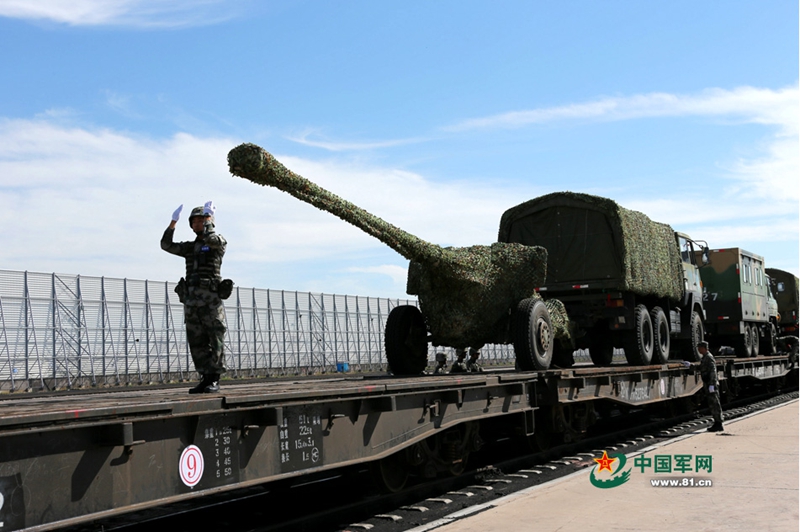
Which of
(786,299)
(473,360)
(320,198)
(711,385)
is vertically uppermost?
(320,198)

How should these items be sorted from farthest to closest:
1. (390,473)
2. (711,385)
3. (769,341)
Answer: (769,341), (711,385), (390,473)

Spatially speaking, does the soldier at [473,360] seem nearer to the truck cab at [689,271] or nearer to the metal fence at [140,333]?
the truck cab at [689,271]

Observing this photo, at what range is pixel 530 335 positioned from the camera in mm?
11859

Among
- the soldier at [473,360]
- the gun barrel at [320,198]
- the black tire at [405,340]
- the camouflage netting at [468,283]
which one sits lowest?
the soldier at [473,360]

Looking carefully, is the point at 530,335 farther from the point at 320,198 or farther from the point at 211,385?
the point at 211,385

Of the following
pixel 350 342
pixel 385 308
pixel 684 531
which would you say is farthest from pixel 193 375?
pixel 684 531

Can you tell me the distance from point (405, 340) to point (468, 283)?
1303mm

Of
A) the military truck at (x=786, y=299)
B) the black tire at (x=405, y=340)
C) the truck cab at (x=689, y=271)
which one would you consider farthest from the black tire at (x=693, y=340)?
the military truck at (x=786, y=299)

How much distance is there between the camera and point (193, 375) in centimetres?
3247

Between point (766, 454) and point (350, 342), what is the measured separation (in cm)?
2949

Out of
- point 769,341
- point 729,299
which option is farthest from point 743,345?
point 769,341

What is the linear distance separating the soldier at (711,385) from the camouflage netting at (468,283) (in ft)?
14.9

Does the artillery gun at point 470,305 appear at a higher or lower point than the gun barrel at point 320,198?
lower

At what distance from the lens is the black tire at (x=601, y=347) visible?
15.9 metres
